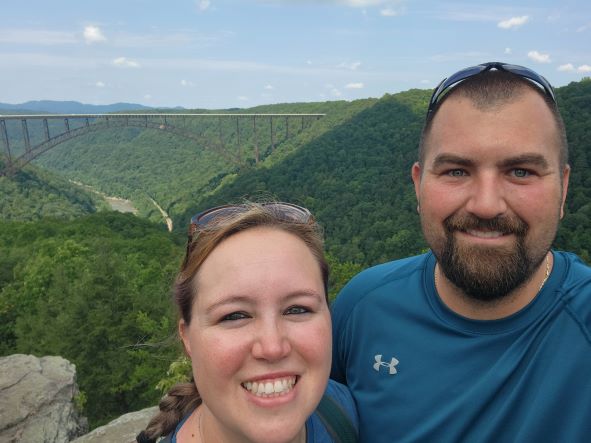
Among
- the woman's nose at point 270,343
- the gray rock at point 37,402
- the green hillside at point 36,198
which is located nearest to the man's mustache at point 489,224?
the woman's nose at point 270,343

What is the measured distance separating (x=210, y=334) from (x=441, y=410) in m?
1.00

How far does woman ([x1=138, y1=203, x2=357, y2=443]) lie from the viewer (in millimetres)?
1449

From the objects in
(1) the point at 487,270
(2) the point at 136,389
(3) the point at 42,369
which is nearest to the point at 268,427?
(1) the point at 487,270

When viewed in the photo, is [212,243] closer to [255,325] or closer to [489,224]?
[255,325]

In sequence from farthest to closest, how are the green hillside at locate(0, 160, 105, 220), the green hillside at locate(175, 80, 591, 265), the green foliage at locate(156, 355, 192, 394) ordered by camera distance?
the green hillside at locate(0, 160, 105, 220) → the green hillside at locate(175, 80, 591, 265) → the green foliage at locate(156, 355, 192, 394)

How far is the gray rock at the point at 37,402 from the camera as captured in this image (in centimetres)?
783

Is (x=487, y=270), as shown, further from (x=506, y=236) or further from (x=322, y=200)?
(x=322, y=200)

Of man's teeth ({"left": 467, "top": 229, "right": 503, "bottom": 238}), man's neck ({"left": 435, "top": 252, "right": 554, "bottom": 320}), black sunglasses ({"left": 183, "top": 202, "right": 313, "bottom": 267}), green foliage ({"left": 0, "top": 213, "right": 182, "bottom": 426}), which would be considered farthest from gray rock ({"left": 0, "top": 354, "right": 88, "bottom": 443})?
man's teeth ({"left": 467, "top": 229, "right": 503, "bottom": 238})

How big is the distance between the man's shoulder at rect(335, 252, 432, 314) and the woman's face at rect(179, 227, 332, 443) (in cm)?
75

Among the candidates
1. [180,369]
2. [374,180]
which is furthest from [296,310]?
[374,180]

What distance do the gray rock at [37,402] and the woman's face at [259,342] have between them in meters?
8.10

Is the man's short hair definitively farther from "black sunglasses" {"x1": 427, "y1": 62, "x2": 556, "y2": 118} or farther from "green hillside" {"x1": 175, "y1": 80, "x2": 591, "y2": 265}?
"green hillside" {"x1": 175, "y1": 80, "x2": 591, "y2": 265}

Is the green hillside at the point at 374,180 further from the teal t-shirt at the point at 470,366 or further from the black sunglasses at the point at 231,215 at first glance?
the black sunglasses at the point at 231,215

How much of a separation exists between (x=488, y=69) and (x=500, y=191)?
0.51 meters
